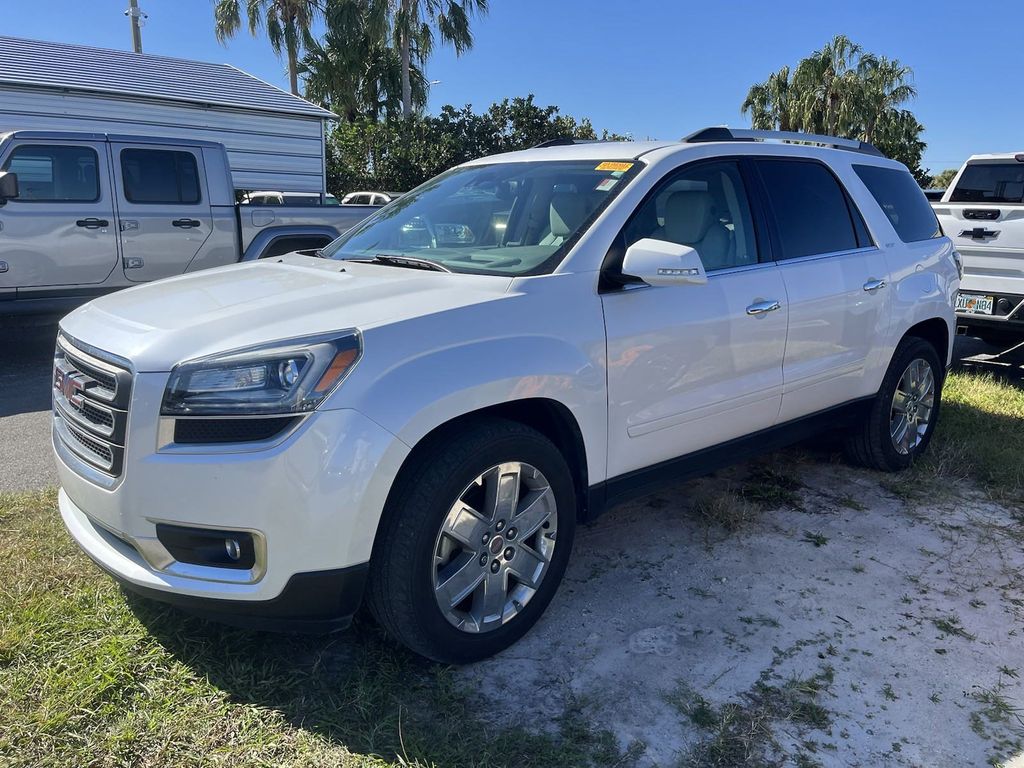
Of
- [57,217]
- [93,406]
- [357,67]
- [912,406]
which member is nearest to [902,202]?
[912,406]

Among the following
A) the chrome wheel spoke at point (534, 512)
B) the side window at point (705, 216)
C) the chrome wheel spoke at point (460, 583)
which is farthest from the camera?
the side window at point (705, 216)

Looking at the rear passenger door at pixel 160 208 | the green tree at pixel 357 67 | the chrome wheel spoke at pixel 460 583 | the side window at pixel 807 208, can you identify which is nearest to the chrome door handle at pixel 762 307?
the side window at pixel 807 208

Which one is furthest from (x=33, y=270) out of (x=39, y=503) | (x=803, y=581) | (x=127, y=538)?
(x=803, y=581)

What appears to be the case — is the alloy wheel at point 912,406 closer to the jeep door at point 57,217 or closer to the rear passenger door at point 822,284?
the rear passenger door at point 822,284

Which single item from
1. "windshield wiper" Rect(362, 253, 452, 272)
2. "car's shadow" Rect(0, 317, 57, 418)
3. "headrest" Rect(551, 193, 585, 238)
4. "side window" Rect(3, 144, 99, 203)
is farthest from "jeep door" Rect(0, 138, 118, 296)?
"headrest" Rect(551, 193, 585, 238)

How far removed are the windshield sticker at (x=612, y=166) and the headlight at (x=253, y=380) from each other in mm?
1636

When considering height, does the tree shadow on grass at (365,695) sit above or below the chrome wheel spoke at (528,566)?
below

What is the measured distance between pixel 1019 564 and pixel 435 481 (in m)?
2.87

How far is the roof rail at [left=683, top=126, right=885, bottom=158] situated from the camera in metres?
3.82

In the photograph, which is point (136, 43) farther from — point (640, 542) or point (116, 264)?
point (640, 542)

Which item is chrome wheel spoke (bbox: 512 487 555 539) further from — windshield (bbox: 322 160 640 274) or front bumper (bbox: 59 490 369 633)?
windshield (bbox: 322 160 640 274)

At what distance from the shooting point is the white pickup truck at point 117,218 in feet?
24.2

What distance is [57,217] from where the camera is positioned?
7480 mm

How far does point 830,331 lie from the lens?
4074mm
